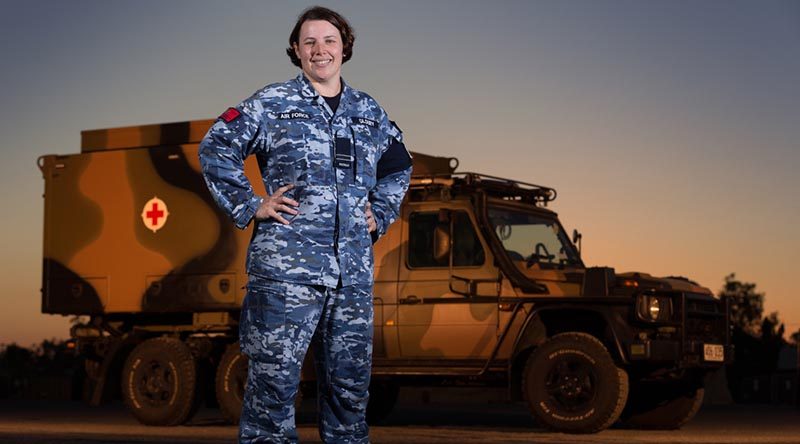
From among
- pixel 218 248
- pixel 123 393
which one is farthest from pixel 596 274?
pixel 123 393

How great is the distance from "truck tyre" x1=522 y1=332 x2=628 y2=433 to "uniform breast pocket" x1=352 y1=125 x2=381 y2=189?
8.45 m

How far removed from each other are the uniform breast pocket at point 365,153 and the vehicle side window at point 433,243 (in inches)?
347

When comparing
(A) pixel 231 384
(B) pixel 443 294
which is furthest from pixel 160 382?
(B) pixel 443 294

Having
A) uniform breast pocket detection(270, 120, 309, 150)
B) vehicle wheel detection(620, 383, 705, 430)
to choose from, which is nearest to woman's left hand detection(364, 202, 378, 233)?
uniform breast pocket detection(270, 120, 309, 150)

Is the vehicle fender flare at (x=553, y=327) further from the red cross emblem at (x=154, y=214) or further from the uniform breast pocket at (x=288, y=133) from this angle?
the uniform breast pocket at (x=288, y=133)

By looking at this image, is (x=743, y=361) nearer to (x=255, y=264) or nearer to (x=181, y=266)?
(x=181, y=266)

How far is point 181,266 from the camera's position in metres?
16.2

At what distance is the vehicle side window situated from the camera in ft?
47.7

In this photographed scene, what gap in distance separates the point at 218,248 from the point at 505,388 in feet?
11.1

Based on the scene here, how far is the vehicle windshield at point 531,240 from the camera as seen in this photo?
14789 mm

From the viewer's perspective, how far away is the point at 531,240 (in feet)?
49.9

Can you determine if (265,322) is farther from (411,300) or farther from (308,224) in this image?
(411,300)

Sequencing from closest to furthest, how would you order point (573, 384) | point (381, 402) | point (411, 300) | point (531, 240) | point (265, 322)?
point (265, 322) → point (573, 384) → point (411, 300) → point (531, 240) → point (381, 402)

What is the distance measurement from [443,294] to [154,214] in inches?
146
